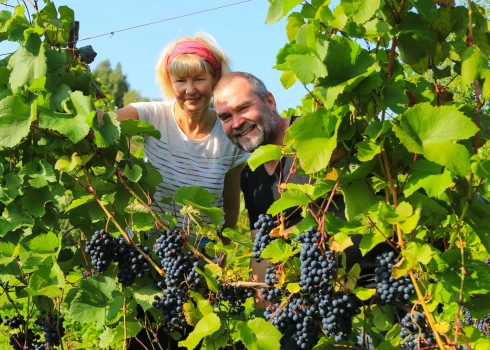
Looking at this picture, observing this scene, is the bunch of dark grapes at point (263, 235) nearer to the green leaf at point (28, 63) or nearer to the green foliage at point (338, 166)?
the green foliage at point (338, 166)

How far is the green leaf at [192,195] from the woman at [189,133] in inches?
29.3

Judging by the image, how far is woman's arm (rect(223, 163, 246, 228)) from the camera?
326cm

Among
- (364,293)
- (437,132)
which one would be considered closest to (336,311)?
(364,293)

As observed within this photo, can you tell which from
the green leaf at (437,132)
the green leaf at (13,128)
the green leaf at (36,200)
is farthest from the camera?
the green leaf at (36,200)

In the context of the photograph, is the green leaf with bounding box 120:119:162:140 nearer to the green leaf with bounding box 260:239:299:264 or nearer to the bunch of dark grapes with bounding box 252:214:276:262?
the bunch of dark grapes with bounding box 252:214:276:262

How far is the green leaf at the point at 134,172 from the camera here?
238 centimetres

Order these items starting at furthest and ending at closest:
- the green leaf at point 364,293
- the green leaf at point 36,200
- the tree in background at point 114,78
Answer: the tree in background at point 114,78
the green leaf at point 36,200
the green leaf at point 364,293

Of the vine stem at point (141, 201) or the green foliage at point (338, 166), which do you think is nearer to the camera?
the green foliage at point (338, 166)

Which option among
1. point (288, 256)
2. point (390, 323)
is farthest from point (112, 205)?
point (390, 323)

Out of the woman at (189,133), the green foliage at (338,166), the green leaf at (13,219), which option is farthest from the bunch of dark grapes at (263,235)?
the green leaf at (13,219)

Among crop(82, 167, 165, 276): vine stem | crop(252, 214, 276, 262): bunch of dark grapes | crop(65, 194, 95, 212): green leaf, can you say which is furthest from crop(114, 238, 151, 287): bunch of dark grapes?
crop(252, 214, 276, 262): bunch of dark grapes

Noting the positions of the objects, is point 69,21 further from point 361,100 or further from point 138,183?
point 361,100

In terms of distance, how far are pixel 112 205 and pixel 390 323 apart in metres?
1.07

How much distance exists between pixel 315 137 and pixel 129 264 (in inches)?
36.5
